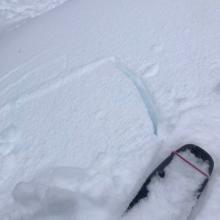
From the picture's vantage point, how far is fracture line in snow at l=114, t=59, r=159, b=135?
1733 millimetres

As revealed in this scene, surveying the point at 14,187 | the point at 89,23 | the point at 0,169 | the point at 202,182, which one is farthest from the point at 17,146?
the point at 89,23

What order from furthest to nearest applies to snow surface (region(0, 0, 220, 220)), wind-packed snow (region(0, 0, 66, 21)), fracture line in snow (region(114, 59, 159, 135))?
1. wind-packed snow (region(0, 0, 66, 21))
2. fracture line in snow (region(114, 59, 159, 135))
3. snow surface (region(0, 0, 220, 220))

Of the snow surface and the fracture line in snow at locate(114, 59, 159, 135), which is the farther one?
the fracture line in snow at locate(114, 59, 159, 135)

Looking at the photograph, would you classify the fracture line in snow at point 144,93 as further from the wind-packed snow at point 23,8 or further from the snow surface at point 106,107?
the wind-packed snow at point 23,8

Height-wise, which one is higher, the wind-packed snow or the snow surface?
the wind-packed snow

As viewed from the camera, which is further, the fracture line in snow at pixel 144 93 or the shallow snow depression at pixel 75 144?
the fracture line in snow at pixel 144 93

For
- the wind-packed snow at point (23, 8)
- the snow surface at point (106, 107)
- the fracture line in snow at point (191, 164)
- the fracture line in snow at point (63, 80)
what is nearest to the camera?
the fracture line in snow at point (191, 164)

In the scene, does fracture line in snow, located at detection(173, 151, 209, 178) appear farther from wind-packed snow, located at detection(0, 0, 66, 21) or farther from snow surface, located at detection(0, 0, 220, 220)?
wind-packed snow, located at detection(0, 0, 66, 21)

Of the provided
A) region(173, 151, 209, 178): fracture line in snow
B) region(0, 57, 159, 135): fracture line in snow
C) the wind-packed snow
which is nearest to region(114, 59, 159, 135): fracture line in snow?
region(0, 57, 159, 135): fracture line in snow

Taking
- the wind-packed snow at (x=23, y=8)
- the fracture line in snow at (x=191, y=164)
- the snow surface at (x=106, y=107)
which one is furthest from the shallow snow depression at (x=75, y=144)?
the wind-packed snow at (x=23, y=8)

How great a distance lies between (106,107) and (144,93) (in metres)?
0.25

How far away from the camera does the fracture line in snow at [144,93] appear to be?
1.73m

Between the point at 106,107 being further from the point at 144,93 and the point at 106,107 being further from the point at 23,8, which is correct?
the point at 23,8

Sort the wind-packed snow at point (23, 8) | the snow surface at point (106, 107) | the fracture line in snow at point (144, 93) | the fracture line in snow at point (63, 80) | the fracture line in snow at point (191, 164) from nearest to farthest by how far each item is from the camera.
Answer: the fracture line in snow at point (191, 164), the snow surface at point (106, 107), the fracture line in snow at point (144, 93), the fracture line in snow at point (63, 80), the wind-packed snow at point (23, 8)
